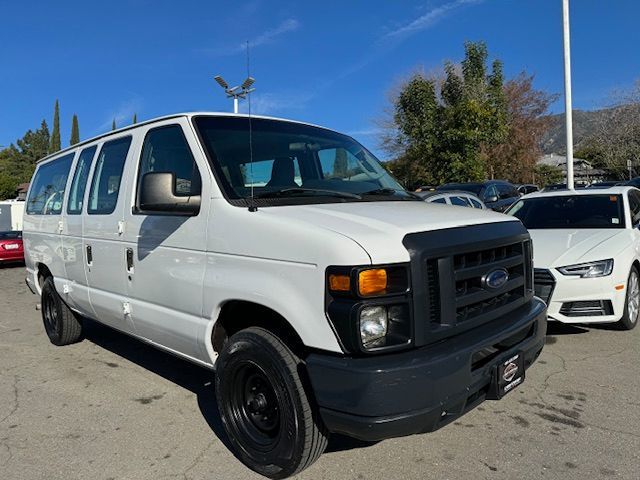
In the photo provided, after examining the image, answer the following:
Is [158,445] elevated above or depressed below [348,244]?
below

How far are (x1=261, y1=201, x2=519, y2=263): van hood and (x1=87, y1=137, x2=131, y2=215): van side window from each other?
5.91 ft

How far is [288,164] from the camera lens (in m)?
3.71

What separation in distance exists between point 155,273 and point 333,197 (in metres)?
1.36

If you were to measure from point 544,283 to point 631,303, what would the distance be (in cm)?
121

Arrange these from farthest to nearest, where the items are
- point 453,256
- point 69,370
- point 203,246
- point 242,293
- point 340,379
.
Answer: point 69,370, point 203,246, point 242,293, point 453,256, point 340,379

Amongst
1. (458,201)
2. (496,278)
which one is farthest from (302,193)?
(458,201)

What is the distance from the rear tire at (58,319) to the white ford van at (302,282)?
1.48 meters

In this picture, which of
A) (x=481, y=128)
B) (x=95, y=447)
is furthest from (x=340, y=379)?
(x=481, y=128)

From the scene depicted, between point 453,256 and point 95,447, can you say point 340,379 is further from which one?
point 95,447

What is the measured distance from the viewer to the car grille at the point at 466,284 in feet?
8.34

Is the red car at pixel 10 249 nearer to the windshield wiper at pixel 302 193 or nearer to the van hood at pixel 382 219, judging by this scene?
the windshield wiper at pixel 302 193

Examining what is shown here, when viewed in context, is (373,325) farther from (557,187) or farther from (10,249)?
(557,187)

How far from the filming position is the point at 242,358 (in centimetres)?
296

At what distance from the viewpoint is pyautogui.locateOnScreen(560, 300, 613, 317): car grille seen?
520cm
